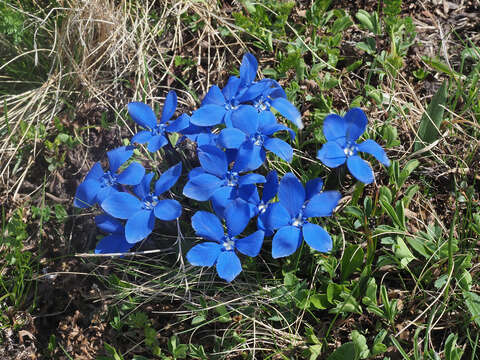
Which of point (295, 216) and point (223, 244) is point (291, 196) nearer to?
point (295, 216)

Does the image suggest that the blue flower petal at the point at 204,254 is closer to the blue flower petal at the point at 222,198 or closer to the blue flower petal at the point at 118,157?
the blue flower petal at the point at 222,198

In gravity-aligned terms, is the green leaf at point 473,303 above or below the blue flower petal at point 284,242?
below

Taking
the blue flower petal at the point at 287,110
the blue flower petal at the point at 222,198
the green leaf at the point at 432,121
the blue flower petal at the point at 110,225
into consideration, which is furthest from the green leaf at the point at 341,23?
the blue flower petal at the point at 110,225

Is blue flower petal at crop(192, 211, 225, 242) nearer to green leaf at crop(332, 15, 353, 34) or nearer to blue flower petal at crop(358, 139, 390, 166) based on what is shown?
blue flower petal at crop(358, 139, 390, 166)

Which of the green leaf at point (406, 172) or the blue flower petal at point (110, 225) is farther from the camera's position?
the green leaf at point (406, 172)

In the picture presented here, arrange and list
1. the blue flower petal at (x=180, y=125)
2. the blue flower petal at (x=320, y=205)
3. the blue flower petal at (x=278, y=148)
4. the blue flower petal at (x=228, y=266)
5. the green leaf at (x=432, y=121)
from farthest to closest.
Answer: the green leaf at (x=432, y=121) < the blue flower petal at (x=180, y=125) < the blue flower petal at (x=278, y=148) < the blue flower petal at (x=320, y=205) < the blue flower petal at (x=228, y=266)

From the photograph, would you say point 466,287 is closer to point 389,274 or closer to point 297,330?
point 389,274

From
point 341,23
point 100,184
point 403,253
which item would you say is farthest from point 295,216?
point 341,23
